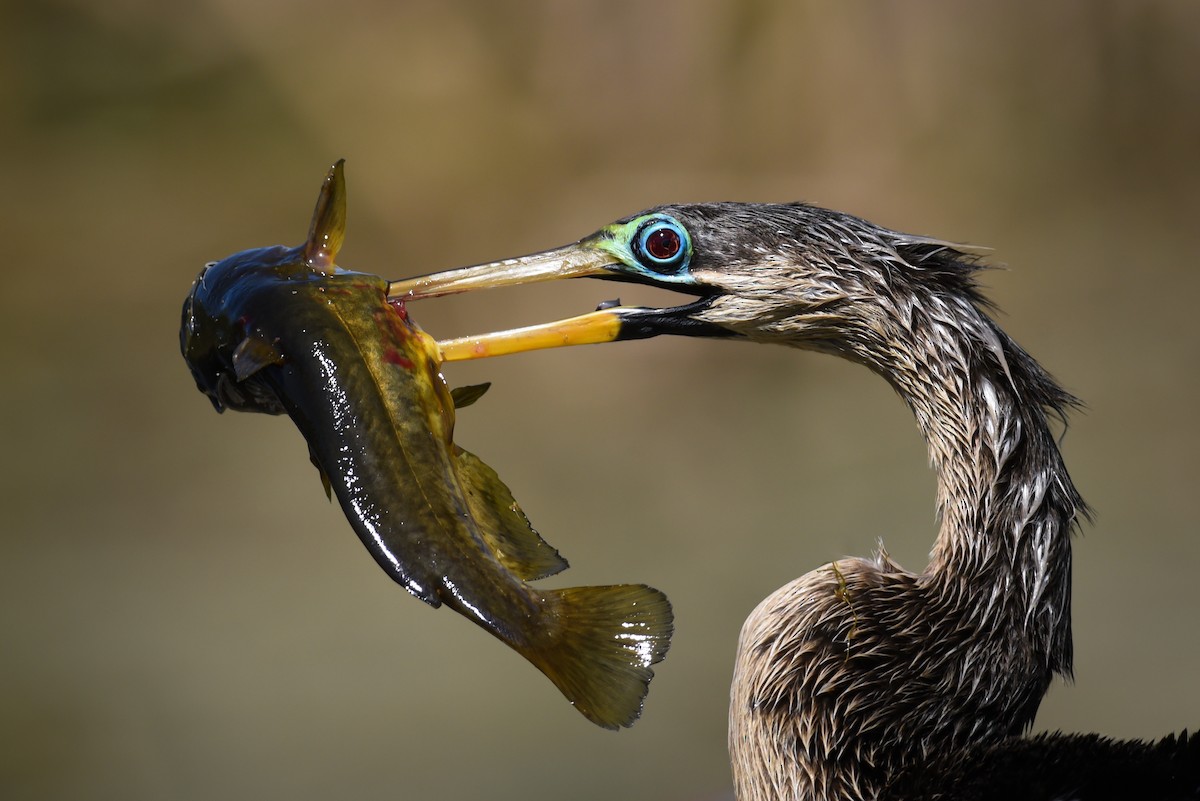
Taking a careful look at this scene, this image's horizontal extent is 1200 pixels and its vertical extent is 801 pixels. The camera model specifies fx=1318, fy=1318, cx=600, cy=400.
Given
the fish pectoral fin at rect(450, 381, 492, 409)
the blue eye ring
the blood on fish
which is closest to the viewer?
the blood on fish

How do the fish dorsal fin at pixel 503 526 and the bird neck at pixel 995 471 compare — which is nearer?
the fish dorsal fin at pixel 503 526

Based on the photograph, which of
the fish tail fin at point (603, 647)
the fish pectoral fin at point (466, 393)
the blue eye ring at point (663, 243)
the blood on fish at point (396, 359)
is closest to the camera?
the fish tail fin at point (603, 647)

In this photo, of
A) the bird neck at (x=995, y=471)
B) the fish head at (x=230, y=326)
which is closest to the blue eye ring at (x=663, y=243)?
the bird neck at (x=995, y=471)

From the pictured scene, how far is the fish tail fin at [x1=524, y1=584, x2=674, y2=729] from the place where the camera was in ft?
3.99

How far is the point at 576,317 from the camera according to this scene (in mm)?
1560

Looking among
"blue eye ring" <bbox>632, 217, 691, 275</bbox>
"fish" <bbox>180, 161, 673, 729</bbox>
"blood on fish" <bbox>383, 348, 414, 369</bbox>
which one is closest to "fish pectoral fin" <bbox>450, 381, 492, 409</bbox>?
"fish" <bbox>180, 161, 673, 729</bbox>

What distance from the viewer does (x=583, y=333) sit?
1568 mm

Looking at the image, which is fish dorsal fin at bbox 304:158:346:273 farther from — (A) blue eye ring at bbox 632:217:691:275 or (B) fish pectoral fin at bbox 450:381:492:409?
(A) blue eye ring at bbox 632:217:691:275

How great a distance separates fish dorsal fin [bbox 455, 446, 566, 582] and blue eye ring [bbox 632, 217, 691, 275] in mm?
346

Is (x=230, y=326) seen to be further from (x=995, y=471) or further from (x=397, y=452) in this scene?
(x=995, y=471)

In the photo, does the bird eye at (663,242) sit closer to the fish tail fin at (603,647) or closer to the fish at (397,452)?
the fish at (397,452)

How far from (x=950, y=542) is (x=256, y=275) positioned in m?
0.85

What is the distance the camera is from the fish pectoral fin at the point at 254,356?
131 cm

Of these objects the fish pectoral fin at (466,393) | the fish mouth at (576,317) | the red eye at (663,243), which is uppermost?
the red eye at (663,243)
